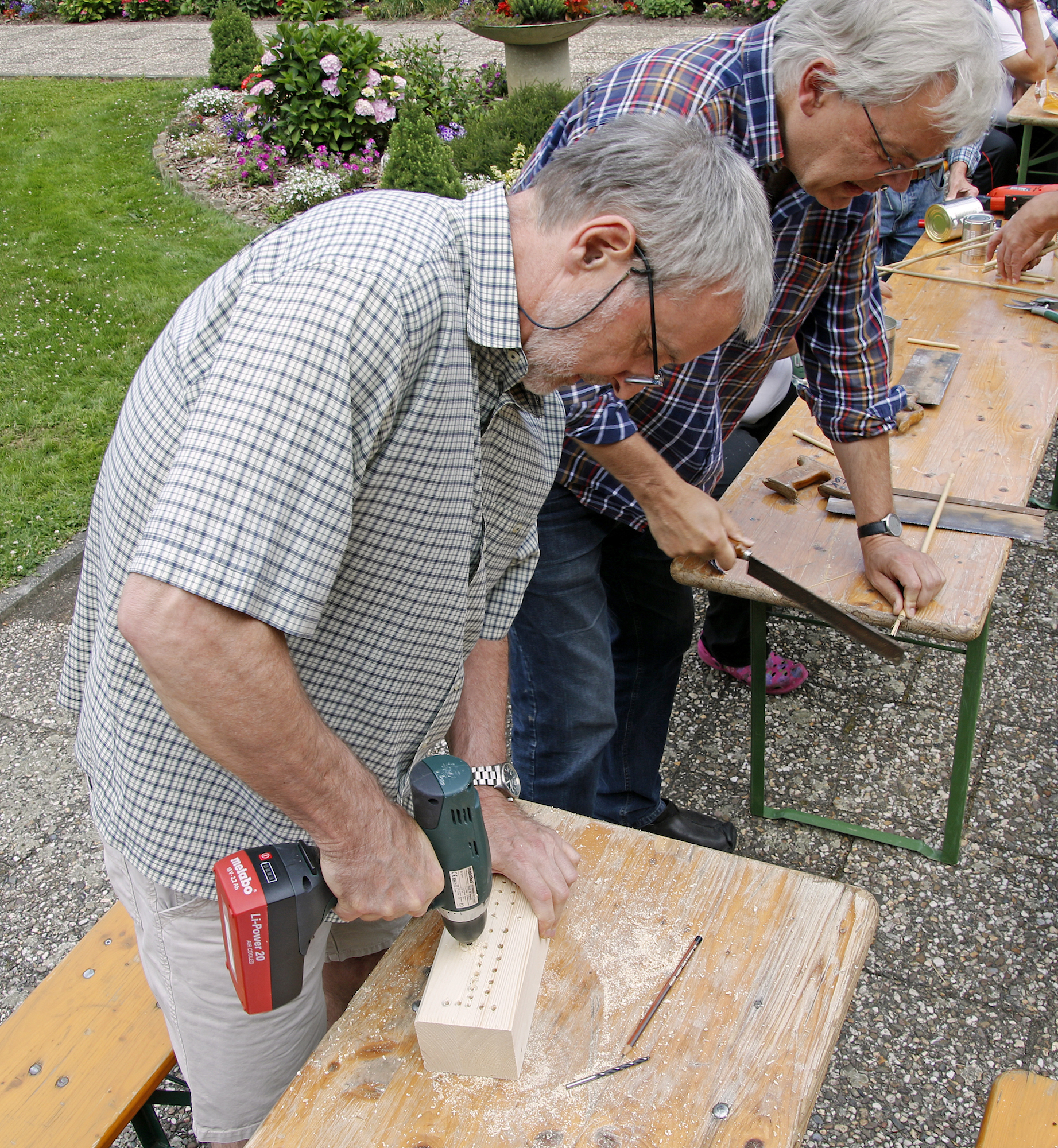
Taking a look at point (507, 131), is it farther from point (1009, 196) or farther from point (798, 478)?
point (798, 478)

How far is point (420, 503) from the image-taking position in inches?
54.1

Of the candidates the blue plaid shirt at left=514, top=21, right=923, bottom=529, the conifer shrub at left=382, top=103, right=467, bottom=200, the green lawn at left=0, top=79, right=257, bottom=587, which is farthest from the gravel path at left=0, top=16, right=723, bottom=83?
the blue plaid shirt at left=514, top=21, right=923, bottom=529

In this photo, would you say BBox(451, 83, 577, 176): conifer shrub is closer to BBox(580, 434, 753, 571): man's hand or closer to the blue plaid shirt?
the blue plaid shirt

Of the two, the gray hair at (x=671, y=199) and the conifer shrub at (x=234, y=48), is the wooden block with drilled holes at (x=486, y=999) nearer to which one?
the gray hair at (x=671, y=199)

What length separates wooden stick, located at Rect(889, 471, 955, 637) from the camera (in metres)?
2.23

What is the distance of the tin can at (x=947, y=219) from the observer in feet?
13.6

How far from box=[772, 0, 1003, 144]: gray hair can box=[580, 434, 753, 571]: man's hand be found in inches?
31.1

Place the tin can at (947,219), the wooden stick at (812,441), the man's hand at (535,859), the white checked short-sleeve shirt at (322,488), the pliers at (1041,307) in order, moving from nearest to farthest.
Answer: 1. the white checked short-sleeve shirt at (322,488)
2. the man's hand at (535,859)
3. the wooden stick at (812,441)
4. the pliers at (1041,307)
5. the tin can at (947,219)

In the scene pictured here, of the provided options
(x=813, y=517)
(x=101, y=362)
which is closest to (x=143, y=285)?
(x=101, y=362)

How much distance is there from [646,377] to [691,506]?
2.29 ft

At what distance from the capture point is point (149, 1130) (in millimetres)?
2107

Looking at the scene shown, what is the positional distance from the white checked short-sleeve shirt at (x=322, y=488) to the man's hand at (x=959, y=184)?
13.1ft

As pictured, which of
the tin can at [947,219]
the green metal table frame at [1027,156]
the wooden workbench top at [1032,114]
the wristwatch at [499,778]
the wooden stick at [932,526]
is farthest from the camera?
the green metal table frame at [1027,156]

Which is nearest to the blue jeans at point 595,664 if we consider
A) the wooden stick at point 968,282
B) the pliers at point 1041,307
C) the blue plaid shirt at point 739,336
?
the blue plaid shirt at point 739,336
